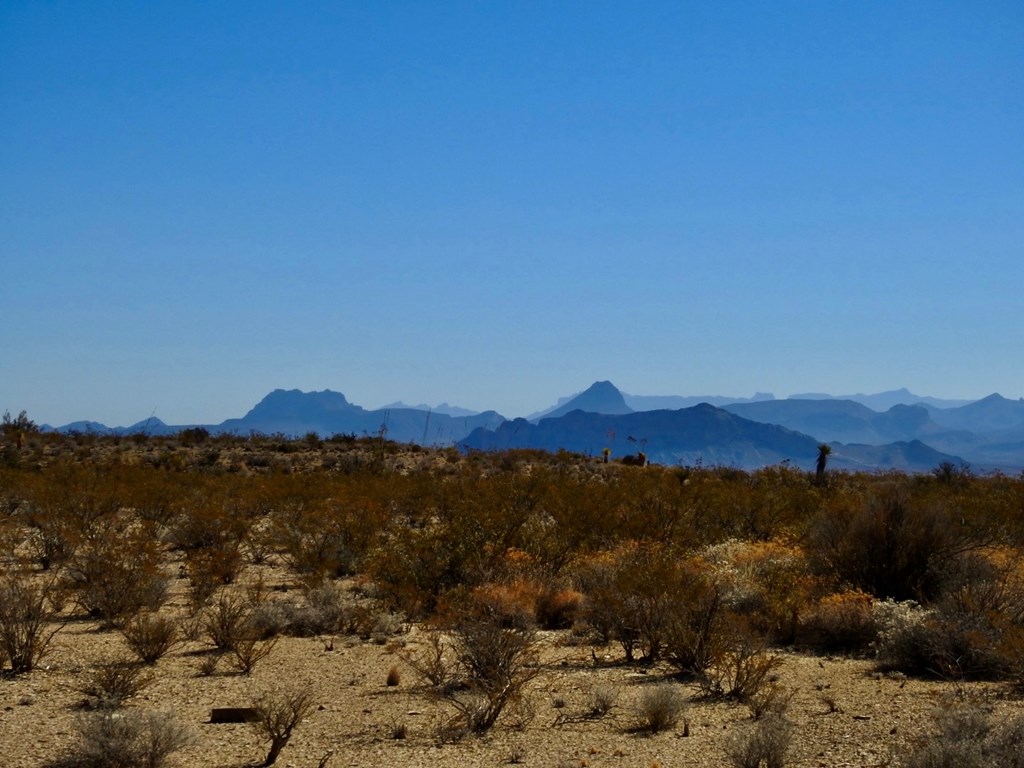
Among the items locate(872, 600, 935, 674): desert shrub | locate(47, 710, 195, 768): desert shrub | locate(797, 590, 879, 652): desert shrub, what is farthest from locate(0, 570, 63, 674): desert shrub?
locate(872, 600, 935, 674): desert shrub

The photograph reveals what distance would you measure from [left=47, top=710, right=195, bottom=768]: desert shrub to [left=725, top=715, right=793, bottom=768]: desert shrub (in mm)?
4752

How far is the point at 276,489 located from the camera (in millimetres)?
24703

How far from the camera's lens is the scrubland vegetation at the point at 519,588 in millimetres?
9789

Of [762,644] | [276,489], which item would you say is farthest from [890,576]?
[276,489]

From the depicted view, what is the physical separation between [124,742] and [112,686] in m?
2.26

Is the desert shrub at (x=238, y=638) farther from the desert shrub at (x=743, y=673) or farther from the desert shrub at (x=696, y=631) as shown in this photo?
the desert shrub at (x=743, y=673)

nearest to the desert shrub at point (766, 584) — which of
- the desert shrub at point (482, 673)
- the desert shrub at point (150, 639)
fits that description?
the desert shrub at point (482, 673)

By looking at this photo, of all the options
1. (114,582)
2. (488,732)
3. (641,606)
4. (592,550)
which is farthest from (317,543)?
(488,732)

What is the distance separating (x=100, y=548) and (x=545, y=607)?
23.3 ft

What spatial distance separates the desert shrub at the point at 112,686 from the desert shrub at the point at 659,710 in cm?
523

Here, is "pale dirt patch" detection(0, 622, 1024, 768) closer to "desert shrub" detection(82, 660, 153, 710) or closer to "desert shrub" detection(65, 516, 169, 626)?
"desert shrub" detection(82, 660, 153, 710)

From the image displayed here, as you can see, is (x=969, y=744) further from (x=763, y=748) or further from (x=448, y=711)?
(x=448, y=711)

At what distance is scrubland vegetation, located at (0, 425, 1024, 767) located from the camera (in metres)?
9.79

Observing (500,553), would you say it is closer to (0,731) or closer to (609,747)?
(609,747)
